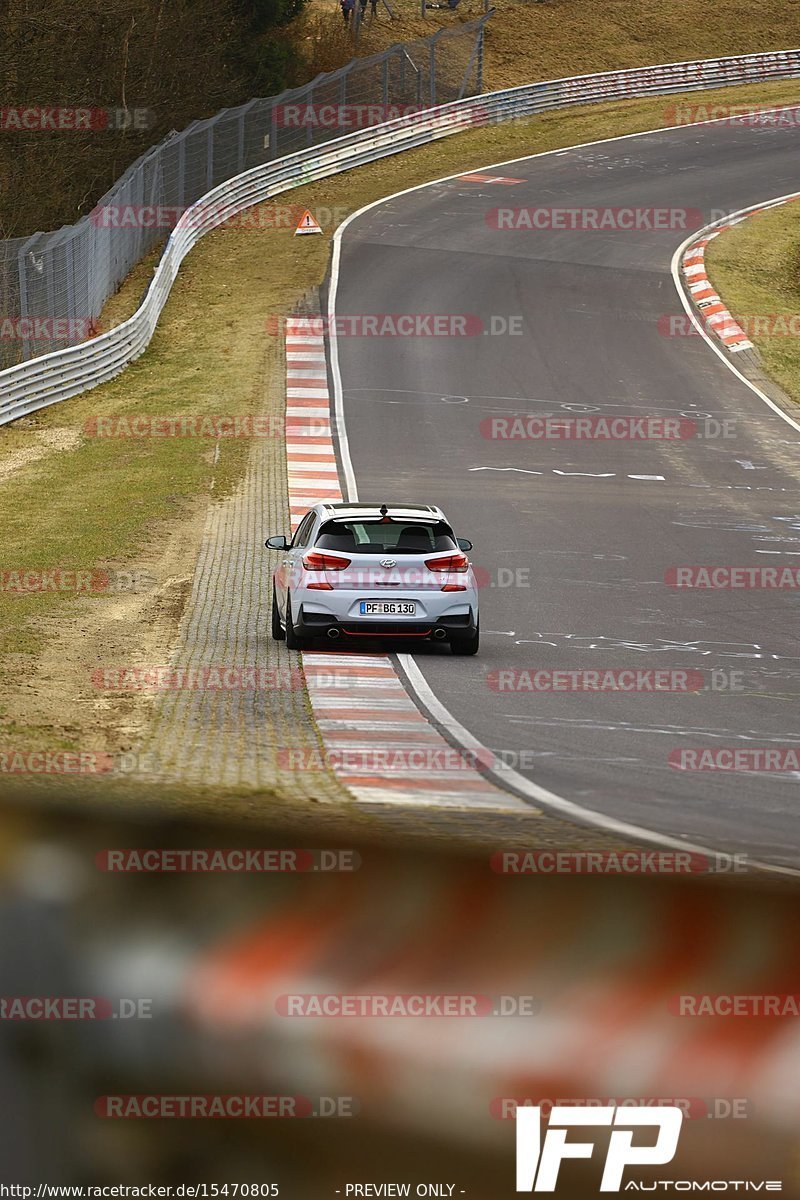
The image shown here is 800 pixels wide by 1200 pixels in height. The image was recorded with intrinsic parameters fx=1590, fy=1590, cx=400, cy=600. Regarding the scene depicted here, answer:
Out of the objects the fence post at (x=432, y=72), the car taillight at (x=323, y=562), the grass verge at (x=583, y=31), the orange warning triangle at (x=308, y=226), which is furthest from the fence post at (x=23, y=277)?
the grass verge at (x=583, y=31)

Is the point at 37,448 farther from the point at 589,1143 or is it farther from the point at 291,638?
the point at 589,1143

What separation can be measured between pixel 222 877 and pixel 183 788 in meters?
4.85

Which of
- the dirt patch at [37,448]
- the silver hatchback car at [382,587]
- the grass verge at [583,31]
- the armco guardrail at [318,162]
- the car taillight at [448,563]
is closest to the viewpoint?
the silver hatchback car at [382,587]

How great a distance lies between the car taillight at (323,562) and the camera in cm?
1502

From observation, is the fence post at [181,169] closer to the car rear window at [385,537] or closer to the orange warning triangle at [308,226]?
the orange warning triangle at [308,226]

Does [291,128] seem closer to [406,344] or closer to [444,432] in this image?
[406,344]

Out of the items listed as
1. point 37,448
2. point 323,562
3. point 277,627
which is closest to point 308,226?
point 37,448

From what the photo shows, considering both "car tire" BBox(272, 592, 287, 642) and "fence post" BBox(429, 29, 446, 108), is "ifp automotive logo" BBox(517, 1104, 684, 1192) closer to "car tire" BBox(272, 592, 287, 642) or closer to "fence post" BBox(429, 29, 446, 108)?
"car tire" BBox(272, 592, 287, 642)

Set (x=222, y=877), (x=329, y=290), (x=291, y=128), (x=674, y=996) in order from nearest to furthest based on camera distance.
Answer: (x=674, y=996) < (x=222, y=877) < (x=329, y=290) < (x=291, y=128)

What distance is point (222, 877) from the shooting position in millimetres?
4508

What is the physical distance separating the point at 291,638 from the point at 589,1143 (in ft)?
36.6

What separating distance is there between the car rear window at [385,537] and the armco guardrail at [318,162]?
16098 mm

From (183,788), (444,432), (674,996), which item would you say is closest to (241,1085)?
(674,996)

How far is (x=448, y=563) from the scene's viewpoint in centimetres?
1516
